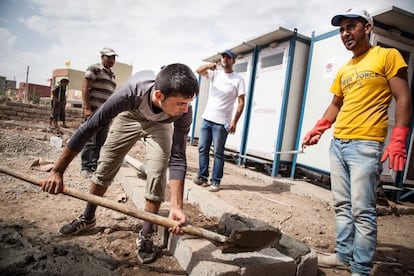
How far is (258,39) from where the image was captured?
5695 mm

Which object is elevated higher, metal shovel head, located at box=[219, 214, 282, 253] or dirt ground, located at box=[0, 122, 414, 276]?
metal shovel head, located at box=[219, 214, 282, 253]

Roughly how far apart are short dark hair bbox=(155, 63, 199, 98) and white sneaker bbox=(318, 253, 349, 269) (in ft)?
5.68

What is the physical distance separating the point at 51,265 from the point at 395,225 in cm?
405

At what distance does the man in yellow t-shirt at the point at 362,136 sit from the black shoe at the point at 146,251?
4.53 ft

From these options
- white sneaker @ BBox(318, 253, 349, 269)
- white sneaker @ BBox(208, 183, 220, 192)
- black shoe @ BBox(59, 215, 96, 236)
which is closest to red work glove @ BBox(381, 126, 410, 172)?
white sneaker @ BBox(318, 253, 349, 269)

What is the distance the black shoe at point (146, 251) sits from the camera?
6.40 feet

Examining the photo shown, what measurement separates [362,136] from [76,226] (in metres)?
2.44

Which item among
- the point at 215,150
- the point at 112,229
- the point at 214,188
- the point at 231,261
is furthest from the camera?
the point at 215,150

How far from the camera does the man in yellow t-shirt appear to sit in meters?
1.88

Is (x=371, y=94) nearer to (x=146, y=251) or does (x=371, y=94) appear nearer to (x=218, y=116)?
(x=146, y=251)

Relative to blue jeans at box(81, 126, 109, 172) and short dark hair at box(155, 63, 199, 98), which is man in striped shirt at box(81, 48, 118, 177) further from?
short dark hair at box(155, 63, 199, 98)

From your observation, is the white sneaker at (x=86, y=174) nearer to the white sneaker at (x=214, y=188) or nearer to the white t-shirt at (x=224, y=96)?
the white sneaker at (x=214, y=188)

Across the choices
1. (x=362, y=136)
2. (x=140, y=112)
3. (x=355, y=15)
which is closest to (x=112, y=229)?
(x=140, y=112)

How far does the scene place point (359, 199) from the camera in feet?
6.35
